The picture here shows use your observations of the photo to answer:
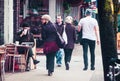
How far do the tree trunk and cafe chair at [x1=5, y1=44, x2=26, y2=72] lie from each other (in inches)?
337

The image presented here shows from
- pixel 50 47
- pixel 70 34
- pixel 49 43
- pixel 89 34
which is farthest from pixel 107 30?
pixel 70 34

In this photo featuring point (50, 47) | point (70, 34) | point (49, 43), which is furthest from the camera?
point (70, 34)

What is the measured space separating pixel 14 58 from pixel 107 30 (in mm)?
8738

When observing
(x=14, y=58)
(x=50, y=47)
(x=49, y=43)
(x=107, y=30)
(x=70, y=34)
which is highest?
(x=107, y=30)

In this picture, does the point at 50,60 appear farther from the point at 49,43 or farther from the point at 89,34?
the point at 89,34

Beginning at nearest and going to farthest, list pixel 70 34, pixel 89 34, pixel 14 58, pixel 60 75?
pixel 60 75 → pixel 14 58 → pixel 89 34 → pixel 70 34

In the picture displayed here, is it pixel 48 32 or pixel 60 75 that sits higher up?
pixel 48 32

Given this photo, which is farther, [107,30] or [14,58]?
[14,58]

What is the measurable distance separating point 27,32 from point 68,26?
1.52 metres

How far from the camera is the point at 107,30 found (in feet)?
24.4

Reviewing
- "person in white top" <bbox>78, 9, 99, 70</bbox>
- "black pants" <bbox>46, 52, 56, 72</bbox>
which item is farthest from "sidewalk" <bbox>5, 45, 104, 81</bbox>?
"person in white top" <bbox>78, 9, 99, 70</bbox>

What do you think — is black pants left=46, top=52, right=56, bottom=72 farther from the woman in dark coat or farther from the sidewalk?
the sidewalk

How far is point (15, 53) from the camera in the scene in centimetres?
1584

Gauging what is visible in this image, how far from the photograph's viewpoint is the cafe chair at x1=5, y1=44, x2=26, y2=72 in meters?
15.9
